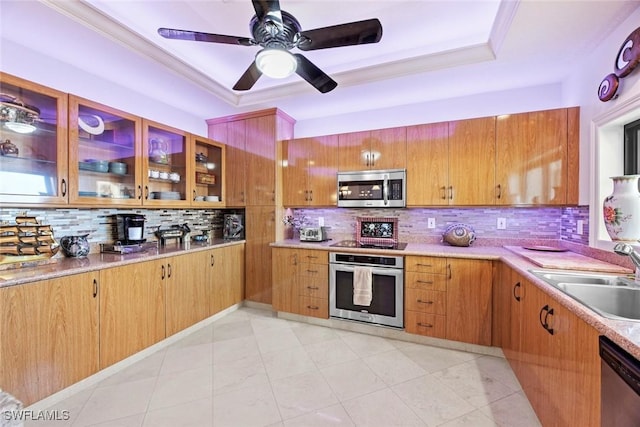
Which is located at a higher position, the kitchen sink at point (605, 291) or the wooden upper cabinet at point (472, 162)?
the wooden upper cabinet at point (472, 162)

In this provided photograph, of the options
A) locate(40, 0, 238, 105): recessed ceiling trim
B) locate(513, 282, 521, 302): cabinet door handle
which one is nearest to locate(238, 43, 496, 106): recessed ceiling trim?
locate(40, 0, 238, 105): recessed ceiling trim

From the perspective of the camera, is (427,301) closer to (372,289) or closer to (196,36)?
(372,289)

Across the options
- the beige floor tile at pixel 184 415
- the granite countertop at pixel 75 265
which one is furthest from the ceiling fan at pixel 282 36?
the beige floor tile at pixel 184 415

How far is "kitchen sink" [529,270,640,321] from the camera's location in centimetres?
137

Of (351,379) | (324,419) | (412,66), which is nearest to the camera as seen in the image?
(324,419)

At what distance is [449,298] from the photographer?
96.0 inches

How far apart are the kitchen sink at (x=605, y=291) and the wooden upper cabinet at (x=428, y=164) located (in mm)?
1304

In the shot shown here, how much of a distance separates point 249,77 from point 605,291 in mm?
2540

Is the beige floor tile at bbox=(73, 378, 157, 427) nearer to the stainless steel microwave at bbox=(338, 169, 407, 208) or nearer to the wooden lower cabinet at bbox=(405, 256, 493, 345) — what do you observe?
the wooden lower cabinet at bbox=(405, 256, 493, 345)

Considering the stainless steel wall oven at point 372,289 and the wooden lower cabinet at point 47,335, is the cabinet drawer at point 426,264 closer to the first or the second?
the stainless steel wall oven at point 372,289

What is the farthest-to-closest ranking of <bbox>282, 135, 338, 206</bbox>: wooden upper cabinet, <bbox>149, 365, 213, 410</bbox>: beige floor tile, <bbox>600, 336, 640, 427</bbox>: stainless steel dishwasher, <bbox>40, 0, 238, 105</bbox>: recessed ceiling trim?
<bbox>282, 135, 338, 206</bbox>: wooden upper cabinet
<bbox>149, 365, 213, 410</bbox>: beige floor tile
<bbox>40, 0, 238, 105</bbox>: recessed ceiling trim
<bbox>600, 336, 640, 427</bbox>: stainless steel dishwasher

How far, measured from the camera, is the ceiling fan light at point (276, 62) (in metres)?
1.60

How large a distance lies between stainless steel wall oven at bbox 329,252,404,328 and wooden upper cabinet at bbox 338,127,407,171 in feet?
3.41

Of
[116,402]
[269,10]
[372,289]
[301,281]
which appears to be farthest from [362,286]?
[269,10]
